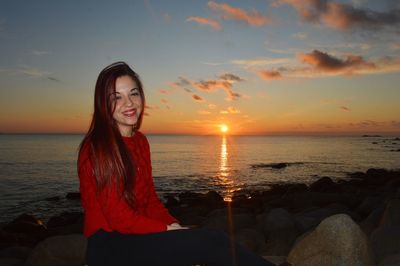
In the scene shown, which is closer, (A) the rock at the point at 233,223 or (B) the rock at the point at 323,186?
(A) the rock at the point at 233,223

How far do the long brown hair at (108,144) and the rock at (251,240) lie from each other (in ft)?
16.2

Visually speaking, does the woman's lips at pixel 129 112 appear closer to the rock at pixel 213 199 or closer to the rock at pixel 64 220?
the rock at pixel 64 220

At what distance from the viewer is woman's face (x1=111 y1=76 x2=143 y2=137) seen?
3152 millimetres

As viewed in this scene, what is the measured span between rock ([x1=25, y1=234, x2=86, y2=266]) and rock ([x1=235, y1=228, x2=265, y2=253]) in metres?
3.29

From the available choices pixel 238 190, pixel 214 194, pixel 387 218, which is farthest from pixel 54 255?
pixel 238 190

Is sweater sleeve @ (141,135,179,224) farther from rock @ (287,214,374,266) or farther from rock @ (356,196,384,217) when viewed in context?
rock @ (356,196,384,217)

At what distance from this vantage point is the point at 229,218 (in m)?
10.0

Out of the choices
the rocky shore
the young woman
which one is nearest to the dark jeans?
the young woman

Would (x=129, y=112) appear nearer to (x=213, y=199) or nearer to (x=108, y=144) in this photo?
(x=108, y=144)

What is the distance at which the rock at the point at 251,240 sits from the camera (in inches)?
290

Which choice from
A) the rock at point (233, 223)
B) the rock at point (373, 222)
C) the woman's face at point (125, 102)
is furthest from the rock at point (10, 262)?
the rock at point (373, 222)

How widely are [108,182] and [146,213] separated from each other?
79cm

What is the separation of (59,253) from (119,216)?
4797mm

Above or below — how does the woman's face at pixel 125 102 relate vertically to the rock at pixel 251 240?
above
